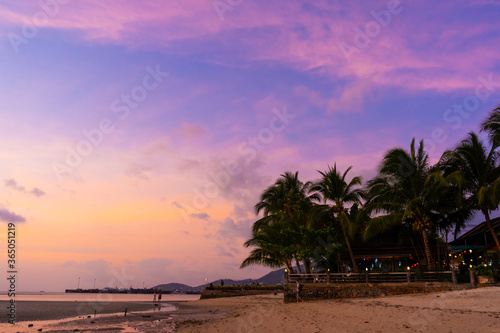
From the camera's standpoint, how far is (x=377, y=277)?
24.6m

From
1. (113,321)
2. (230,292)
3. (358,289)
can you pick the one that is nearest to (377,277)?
(358,289)

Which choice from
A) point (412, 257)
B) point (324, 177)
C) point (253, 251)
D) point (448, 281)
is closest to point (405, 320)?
point (448, 281)

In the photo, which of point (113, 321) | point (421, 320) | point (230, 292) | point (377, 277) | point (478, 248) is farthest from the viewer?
point (230, 292)

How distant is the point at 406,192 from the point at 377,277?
625cm

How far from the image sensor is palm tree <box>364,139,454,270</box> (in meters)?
24.8

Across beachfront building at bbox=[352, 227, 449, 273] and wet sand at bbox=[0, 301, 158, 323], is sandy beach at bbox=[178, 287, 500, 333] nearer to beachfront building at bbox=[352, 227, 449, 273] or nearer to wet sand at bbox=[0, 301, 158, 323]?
beachfront building at bbox=[352, 227, 449, 273]

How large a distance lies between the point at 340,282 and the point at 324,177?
876 centimetres

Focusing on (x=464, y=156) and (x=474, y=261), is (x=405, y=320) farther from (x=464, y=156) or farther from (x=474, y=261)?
(x=474, y=261)

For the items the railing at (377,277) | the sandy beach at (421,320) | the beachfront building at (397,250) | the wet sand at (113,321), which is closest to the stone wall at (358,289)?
the railing at (377,277)

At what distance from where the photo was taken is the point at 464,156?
24859 mm

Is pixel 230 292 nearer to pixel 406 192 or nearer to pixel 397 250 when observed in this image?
pixel 397 250

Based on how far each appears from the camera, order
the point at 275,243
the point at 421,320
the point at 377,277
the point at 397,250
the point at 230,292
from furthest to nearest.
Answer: the point at 230,292 < the point at 275,243 < the point at 397,250 < the point at 377,277 < the point at 421,320

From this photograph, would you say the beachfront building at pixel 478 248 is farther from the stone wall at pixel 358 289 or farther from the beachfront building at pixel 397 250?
the stone wall at pixel 358 289

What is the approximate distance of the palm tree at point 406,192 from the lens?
24.8 m
